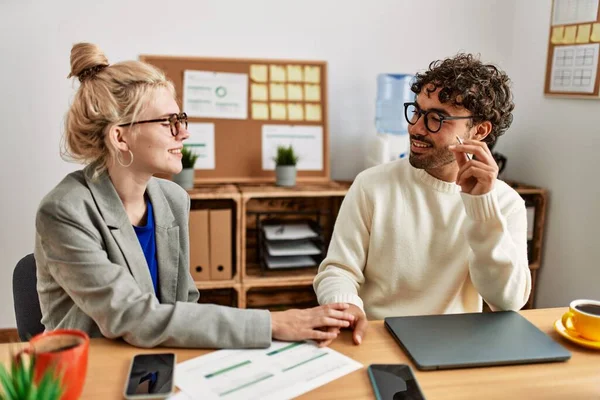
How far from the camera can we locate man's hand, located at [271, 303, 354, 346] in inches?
45.3

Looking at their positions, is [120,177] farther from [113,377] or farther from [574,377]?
[574,377]

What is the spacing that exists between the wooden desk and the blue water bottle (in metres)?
1.85

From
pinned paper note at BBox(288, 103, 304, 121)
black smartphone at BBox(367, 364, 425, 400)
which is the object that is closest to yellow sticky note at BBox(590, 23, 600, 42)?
pinned paper note at BBox(288, 103, 304, 121)

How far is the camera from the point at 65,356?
0.87 metres

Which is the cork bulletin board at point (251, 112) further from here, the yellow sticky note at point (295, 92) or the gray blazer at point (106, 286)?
the gray blazer at point (106, 286)

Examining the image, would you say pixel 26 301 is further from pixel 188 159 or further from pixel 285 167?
pixel 285 167

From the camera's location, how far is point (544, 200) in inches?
112

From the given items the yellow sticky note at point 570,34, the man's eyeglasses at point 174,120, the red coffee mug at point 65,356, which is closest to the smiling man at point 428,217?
the man's eyeglasses at point 174,120

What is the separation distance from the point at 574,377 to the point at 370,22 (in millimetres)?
2253

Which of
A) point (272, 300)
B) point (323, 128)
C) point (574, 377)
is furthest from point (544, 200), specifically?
point (574, 377)

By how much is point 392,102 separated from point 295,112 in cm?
51

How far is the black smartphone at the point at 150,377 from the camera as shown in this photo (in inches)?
37.1

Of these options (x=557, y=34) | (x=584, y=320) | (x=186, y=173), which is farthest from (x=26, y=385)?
(x=557, y=34)

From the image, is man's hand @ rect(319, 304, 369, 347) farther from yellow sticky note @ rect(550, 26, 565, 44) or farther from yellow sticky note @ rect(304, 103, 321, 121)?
yellow sticky note @ rect(550, 26, 565, 44)
